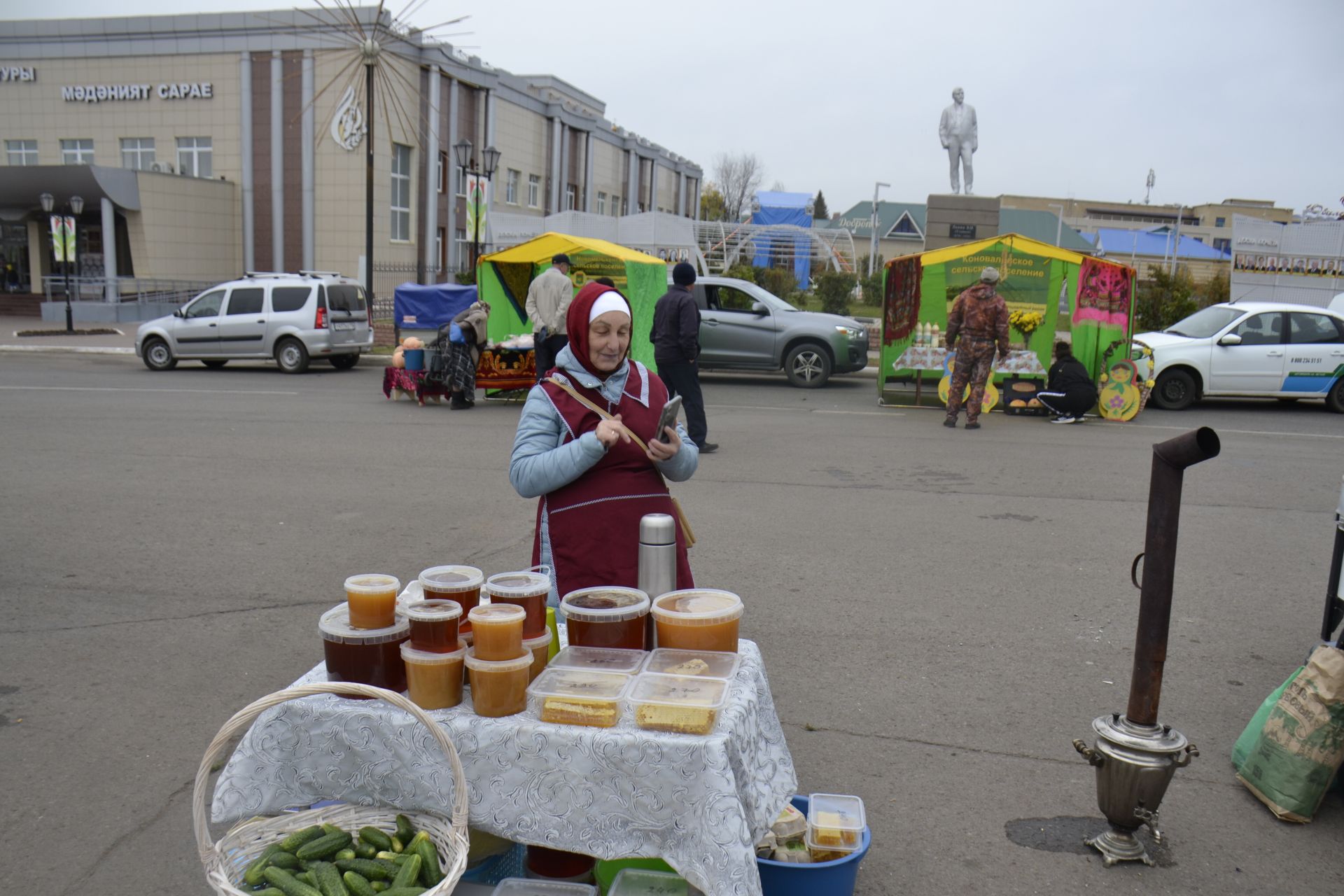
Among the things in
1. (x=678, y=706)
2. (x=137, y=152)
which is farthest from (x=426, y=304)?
(x=678, y=706)

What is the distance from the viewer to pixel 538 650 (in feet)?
9.09

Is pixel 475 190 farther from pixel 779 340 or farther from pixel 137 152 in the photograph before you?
pixel 137 152

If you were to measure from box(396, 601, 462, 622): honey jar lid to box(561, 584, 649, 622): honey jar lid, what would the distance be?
1.03ft

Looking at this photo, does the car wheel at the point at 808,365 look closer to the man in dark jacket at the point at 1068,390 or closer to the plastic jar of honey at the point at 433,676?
the man in dark jacket at the point at 1068,390

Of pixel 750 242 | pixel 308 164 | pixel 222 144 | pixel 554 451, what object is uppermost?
pixel 222 144

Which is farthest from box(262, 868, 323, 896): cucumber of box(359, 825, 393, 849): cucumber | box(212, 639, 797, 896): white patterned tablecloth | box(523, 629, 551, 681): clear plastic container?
box(523, 629, 551, 681): clear plastic container

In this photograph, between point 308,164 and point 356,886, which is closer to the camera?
point 356,886

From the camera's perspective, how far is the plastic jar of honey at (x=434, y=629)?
104 inches

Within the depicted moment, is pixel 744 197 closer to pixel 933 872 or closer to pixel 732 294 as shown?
pixel 732 294

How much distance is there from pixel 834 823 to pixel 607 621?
960 mm

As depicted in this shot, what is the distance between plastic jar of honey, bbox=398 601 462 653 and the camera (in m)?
2.64

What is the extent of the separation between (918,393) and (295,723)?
13.8m

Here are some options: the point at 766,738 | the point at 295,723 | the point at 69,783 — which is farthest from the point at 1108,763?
the point at 69,783

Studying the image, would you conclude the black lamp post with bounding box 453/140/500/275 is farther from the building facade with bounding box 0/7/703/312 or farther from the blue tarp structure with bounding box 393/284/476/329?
the building facade with bounding box 0/7/703/312
